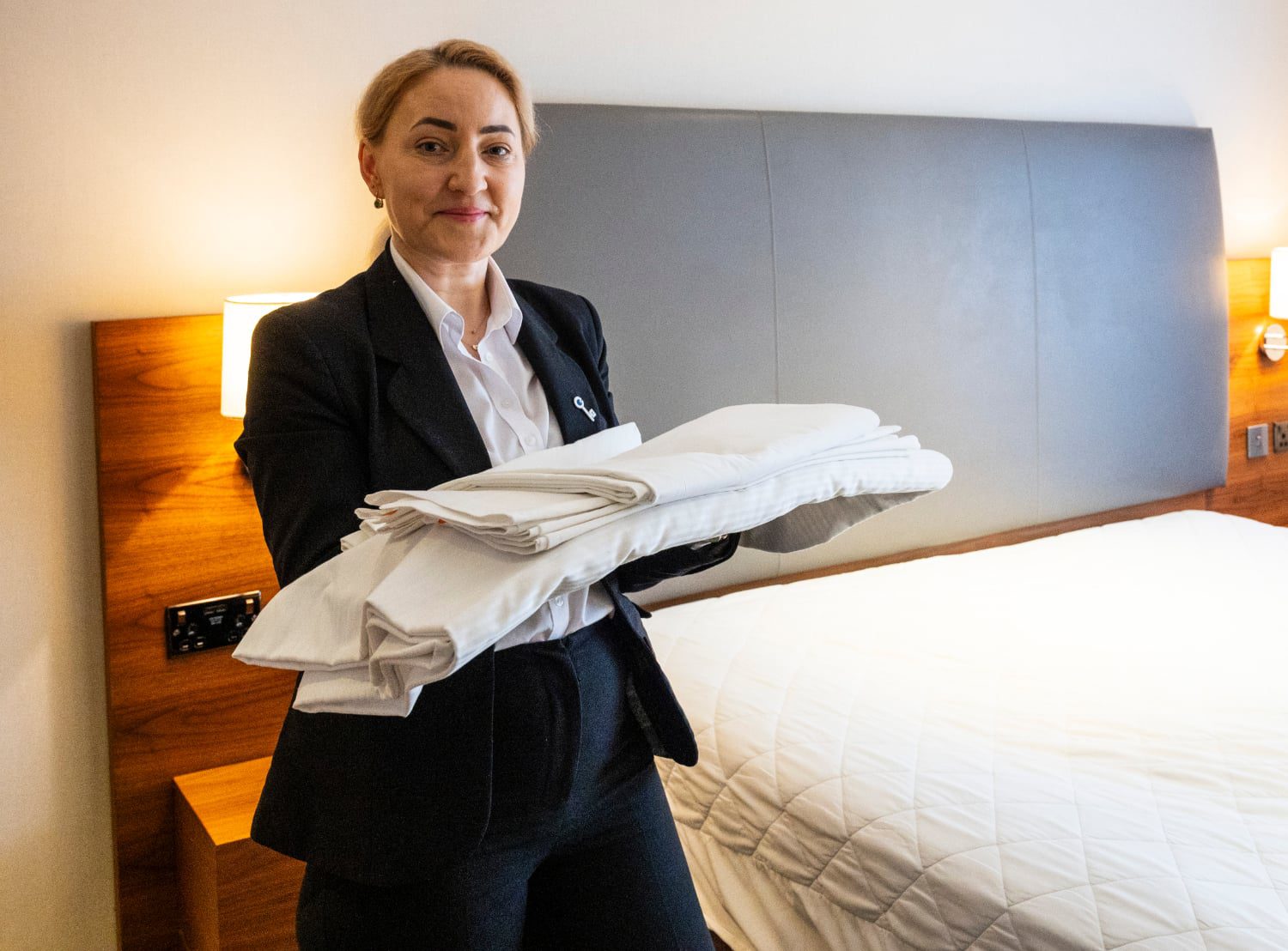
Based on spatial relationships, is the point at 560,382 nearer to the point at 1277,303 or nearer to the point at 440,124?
the point at 440,124

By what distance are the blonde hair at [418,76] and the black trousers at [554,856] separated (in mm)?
567

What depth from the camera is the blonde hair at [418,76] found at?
118cm

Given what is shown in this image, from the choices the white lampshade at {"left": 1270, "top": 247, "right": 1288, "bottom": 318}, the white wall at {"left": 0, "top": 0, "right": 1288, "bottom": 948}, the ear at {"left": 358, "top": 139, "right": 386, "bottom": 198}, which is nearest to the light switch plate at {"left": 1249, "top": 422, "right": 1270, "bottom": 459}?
the white lampshade at {"left": 1270, "top": 247, "right": 1288, "bottom": 318}

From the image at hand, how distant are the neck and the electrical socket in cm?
271

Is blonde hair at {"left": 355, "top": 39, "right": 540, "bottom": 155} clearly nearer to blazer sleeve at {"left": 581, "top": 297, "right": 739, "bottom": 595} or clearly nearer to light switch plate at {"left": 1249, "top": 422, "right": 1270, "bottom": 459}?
blazer sleeve at {"left": 581, "top": 297, "right": 739, "bottom": 595}

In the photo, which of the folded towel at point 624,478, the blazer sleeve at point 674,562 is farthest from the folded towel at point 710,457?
the blazer sleeve at point 674,562

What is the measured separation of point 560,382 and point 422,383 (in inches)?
6.7

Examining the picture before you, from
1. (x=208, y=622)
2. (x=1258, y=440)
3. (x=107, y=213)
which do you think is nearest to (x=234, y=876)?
(x=208, y=622)

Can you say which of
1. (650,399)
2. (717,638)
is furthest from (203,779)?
(650,399)

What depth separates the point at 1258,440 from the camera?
10.3 feet

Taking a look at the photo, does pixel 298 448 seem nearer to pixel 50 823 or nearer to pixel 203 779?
pixel 203 779

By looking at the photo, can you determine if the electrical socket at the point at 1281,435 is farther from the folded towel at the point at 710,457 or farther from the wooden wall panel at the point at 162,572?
the wooden wall panel at the point at 162,572

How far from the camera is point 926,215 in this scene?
2.42 m

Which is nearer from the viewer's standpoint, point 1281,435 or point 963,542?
point 963,542
